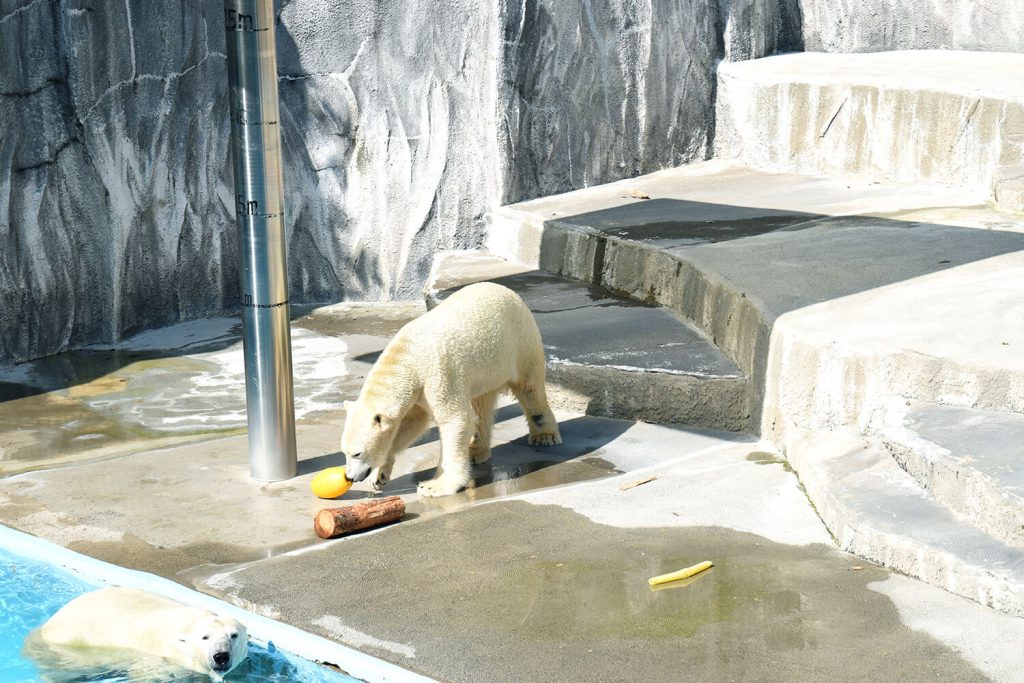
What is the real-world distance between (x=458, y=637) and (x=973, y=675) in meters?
1.44

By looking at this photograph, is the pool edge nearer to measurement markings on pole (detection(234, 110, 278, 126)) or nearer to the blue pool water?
the blue pool water

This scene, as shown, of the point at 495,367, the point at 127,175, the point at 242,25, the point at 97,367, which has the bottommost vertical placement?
the point at 97,367

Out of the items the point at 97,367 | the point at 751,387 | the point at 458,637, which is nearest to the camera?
the point at 458,637

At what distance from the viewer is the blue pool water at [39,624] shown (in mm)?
3682

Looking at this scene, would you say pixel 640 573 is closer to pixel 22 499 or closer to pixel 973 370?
pixel 973 370

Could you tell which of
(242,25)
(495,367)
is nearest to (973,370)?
(495,367)

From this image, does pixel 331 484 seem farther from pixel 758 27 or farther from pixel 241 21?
pixel 758 27

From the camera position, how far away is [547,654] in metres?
3.55

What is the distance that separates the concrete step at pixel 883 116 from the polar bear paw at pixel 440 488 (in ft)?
13.8

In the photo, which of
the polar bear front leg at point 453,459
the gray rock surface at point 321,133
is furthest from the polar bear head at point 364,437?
the gray rock surface at point 321,133

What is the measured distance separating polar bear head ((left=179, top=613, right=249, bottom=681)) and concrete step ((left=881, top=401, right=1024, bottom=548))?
7.63 ft

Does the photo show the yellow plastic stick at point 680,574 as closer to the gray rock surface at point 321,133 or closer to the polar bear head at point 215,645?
the polar bear head at point 215,645

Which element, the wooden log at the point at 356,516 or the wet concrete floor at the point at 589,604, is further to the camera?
the wooden log at the point at 356,516

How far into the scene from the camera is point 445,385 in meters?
4.95
